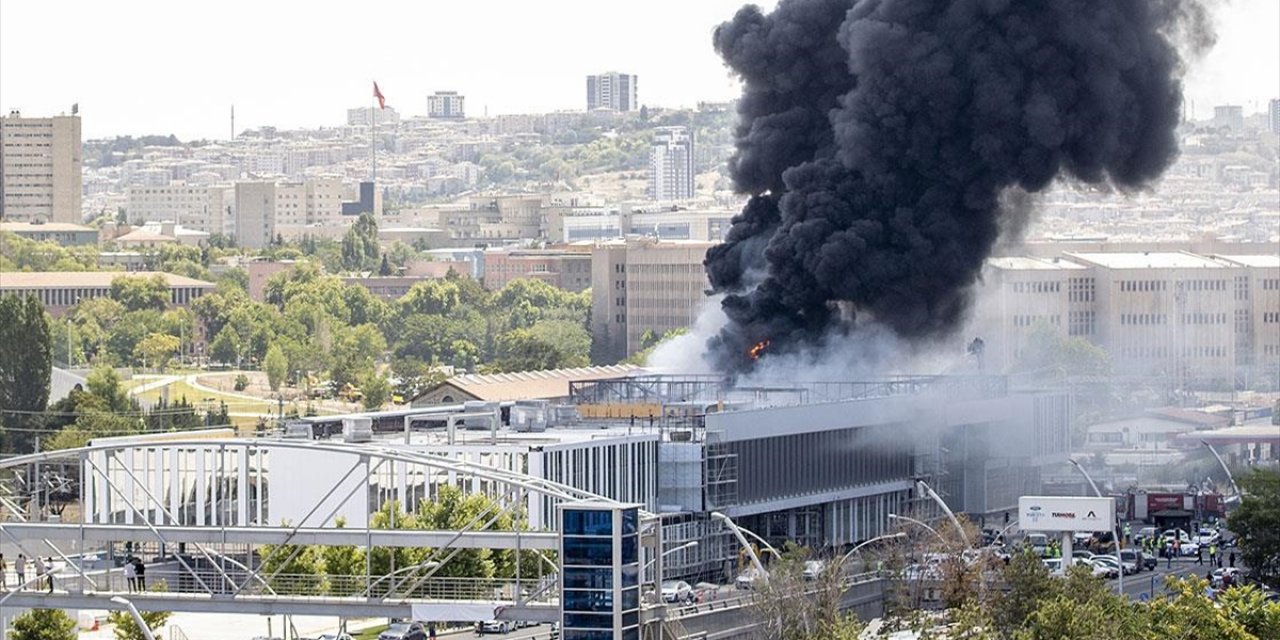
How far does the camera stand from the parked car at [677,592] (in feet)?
260

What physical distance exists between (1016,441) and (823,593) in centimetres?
4296

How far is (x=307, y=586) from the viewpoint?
70188 millimetres

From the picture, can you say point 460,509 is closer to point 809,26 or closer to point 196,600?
point 196,600

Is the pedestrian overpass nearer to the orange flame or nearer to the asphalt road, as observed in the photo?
the asphalt road

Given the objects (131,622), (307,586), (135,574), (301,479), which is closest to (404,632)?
(307,586)

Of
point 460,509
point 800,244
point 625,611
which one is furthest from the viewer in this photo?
point 800,244

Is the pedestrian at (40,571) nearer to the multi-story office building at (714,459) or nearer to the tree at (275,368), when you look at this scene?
the multi-story office building at (714,459)

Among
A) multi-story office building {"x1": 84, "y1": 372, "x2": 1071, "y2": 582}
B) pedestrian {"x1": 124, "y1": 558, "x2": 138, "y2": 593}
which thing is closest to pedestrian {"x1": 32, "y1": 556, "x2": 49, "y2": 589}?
pedestrian {"x1": 124, "y1": 558, "x2": 138, "y2": 593}

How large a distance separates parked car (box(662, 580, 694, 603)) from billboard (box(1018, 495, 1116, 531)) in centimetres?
1115

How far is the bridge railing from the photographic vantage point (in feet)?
196

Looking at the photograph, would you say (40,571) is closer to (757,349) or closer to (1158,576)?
(1158,576)

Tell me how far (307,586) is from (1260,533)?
104 feet

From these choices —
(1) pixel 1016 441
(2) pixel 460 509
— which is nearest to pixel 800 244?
(1) pixel 1016 441

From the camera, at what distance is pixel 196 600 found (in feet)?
196
